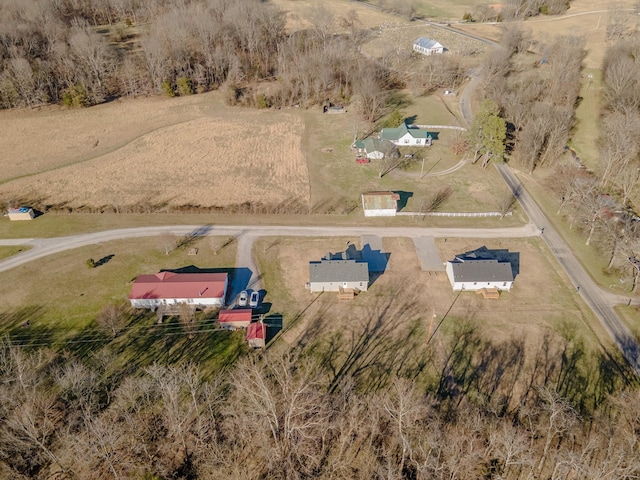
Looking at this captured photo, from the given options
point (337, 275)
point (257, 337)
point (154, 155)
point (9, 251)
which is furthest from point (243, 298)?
point (154, 155)

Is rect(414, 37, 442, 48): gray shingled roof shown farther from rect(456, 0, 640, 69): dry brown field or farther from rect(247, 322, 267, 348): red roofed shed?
rect(247, 322, 267, 348): red roofed shed

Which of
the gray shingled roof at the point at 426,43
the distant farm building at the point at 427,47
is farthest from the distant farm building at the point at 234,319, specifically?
the gray shingled roof at the point at 426,43

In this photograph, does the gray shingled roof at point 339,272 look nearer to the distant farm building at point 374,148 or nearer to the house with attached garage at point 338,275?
the house with attached garage at point 338,275

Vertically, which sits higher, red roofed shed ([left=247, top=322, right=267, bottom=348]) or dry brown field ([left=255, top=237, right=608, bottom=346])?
red roofed shed ([left=247, top=322, right=267, bottom=348])

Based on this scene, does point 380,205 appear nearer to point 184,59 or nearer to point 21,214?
point 21,214

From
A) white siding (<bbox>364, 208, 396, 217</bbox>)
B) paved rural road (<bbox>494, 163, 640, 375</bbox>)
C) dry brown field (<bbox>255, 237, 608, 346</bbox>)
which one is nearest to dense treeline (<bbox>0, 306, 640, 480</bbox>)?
dry brown field (<bbox>255, 237, 608, 346</bbox>)

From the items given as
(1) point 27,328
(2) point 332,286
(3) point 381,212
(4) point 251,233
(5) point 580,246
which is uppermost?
(3) point 381,212

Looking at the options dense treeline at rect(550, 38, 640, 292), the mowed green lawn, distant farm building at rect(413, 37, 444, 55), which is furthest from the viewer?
distant farm building at rect(413, 37, 444, 55)
